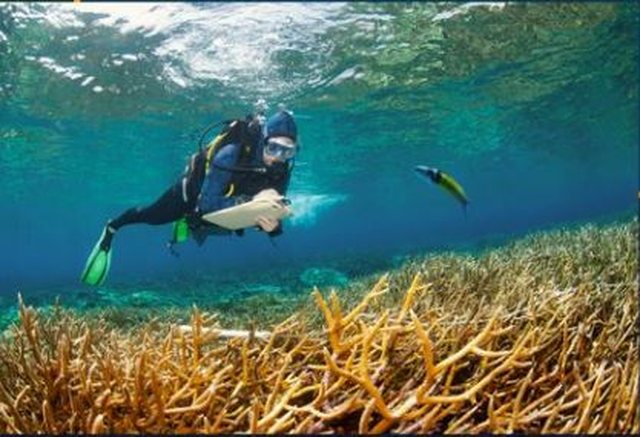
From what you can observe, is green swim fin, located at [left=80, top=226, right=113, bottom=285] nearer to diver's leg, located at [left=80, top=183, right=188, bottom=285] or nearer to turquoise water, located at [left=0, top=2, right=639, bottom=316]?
diver's leg, located at [left=80, top=183, right=188, bottom=285]

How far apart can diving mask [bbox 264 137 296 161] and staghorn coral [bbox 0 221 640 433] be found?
2771 millimetres

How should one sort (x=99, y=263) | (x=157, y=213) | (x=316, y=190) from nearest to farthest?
1. (x=157, y=213)
2. (x=99, y=263)
3. (x=316, y=190)

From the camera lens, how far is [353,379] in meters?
3.16

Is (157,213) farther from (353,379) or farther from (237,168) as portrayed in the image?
(353,379)

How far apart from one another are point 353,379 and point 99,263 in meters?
7.11

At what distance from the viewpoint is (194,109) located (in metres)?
24.3

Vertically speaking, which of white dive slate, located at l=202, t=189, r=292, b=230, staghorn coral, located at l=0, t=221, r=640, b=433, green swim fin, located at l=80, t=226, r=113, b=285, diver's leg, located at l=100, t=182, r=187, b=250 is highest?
white dive slate, located at l=202, t=189, r=292, b=230

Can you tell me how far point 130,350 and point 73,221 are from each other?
79.2 meters

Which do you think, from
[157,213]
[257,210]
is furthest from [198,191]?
[257,210]

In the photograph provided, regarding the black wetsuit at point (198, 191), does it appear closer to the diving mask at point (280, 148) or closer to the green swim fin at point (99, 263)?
the diving mask at point (280, 148)

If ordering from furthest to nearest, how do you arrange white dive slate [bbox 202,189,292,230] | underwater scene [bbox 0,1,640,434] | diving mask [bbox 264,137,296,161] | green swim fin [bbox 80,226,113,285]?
1. green swim fin [bbox 80,226,113,285]
2. diving mask [bbox 264,137,296,161]
3. white dive slate [bbox 202,189,292,230]
4. underwater scene [bbox 0,1,640,434]

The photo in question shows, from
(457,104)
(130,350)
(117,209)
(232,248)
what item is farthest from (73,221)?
(232,248)

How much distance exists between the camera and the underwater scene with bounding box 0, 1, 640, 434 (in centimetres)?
327

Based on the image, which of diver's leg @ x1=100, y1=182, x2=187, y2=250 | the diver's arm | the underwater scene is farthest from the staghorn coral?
diver's leg @ x1=100, y1=182, x2=187, y2=250
